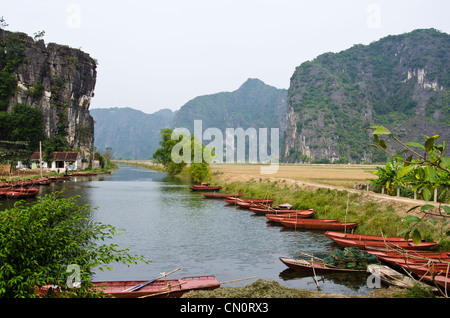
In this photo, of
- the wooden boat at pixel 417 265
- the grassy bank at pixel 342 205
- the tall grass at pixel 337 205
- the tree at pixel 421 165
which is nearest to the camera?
the tree at pixel 421 165

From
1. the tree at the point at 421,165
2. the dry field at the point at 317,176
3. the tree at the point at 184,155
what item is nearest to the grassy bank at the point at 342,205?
the dry field at the point at 317,176

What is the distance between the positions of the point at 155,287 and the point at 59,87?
86377mm

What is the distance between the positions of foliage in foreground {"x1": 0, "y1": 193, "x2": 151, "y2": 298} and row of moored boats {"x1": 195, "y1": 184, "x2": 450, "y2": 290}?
20.2 ft

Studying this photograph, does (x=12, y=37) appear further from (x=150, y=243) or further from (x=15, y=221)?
(x=15, y=221)

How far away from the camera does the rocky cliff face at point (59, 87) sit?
264 ft

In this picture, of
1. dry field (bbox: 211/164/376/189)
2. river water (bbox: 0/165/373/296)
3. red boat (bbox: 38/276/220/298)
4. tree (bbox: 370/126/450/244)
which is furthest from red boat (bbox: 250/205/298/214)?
tree (bbox: 370/126/450/244)

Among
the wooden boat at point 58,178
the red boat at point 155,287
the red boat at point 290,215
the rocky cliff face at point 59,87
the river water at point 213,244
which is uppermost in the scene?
the rocky cliff face at point 59,87

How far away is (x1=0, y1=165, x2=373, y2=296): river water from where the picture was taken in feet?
50.0

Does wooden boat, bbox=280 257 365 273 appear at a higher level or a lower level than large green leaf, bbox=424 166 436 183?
lower

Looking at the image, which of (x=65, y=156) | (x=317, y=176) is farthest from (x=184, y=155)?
(x=317, y=176)

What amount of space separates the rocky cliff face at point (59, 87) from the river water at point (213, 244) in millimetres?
53012

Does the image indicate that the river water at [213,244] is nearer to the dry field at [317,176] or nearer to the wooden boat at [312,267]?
the wooden boat at [312,267]

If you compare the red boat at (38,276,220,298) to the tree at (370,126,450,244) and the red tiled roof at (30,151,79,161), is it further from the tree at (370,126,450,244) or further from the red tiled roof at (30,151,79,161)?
the red tiled roof at (30,151,79,161)

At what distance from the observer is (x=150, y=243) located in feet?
70.1
